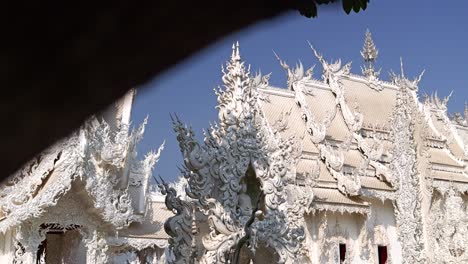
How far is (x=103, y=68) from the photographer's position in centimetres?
86

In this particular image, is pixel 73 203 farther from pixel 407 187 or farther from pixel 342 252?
pixel 342 252

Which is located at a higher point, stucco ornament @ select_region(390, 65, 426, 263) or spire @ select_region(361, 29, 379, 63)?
spire @ select_region(361, 29, 379, 63)

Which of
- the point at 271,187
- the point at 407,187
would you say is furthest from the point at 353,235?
the point at 271,187

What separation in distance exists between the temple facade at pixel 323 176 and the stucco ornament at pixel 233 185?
12 millimetres

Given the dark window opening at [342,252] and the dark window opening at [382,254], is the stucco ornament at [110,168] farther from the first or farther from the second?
the dark window opening at [382,254]

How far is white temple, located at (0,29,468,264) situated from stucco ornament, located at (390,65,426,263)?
0.03m

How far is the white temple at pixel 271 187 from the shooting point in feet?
24.6

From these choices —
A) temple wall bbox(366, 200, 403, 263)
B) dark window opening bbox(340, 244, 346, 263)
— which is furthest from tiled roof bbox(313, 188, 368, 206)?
dark window opening bbox(340, 244, 346, 263)

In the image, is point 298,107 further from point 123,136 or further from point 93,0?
point 93,0

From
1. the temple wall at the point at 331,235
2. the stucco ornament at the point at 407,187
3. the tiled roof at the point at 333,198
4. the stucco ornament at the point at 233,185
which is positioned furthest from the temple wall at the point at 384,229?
the stucco ornament at the point at 233,185

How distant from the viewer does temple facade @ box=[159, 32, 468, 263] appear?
7402 millimetres

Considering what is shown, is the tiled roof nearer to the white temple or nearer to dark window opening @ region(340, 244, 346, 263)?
the white temple

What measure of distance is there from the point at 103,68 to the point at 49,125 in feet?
0.33

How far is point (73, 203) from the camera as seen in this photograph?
421 inches
